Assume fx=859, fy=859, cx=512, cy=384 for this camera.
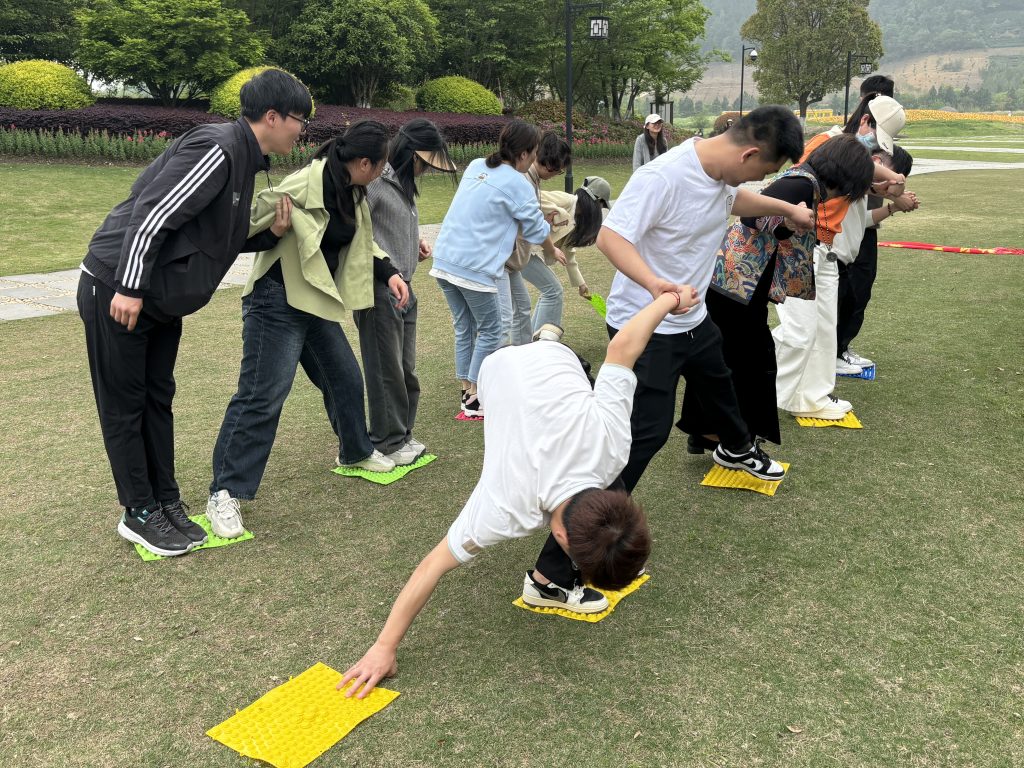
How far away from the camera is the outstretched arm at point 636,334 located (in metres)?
2.58

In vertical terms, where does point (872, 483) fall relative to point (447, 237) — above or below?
below

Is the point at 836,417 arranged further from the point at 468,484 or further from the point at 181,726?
the point at 181,726

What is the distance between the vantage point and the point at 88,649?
287 centimetres

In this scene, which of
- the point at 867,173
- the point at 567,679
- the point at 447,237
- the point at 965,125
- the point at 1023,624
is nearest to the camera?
the point at 567,679

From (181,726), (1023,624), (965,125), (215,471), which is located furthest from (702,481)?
(965,125)

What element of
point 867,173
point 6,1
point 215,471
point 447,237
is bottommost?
point 215,471

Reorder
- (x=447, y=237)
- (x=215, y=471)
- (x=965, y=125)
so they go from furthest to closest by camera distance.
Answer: (x=965, y=125), (x=447, y=237), (x=215, y=471)

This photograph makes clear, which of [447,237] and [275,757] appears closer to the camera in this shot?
[275,757]

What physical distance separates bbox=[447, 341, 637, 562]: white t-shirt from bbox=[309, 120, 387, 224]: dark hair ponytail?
4.95ft

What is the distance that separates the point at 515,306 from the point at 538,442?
3669 millimetres

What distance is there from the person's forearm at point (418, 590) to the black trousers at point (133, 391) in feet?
4.86

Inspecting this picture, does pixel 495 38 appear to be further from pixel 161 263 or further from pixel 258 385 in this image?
pixel 161 263

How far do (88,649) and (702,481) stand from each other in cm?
278

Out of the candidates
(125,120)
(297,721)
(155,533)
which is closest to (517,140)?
(155,533)
